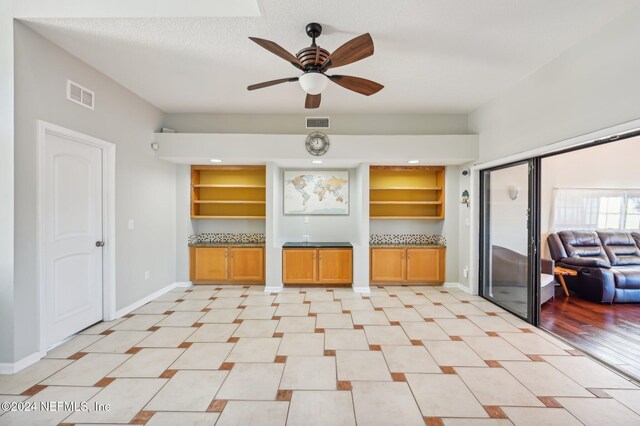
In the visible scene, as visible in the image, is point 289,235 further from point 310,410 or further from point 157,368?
point 310,410

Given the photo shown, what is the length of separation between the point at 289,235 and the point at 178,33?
3735 mm

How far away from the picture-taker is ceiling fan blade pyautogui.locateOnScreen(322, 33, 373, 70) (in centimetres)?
211

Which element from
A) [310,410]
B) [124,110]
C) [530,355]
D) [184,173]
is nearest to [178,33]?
[124,110]

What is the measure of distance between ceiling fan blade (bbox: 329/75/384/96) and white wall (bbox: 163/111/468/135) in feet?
6.83

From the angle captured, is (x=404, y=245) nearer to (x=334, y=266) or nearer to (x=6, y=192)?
(x=334, y=266)

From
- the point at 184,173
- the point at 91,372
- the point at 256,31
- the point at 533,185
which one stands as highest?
the point at 256,31

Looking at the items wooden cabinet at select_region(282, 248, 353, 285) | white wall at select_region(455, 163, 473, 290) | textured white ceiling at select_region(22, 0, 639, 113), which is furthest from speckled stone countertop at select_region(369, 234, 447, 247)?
textured white ceiling at select_region(22, 0, 639, 113)

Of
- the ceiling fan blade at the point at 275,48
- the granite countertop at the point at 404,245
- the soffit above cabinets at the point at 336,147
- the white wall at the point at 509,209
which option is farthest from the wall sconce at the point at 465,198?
the ceiling fan blade at the point at 275,48

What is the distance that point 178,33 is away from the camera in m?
2.65

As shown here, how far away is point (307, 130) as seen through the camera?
4.83 metres

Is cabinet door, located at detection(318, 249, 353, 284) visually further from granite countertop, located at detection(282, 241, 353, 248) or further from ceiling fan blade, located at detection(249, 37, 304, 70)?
ceiling fan blade, located at detection(249, 37, 304, 70)

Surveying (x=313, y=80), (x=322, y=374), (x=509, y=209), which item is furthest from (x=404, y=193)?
(x=322, y=374)

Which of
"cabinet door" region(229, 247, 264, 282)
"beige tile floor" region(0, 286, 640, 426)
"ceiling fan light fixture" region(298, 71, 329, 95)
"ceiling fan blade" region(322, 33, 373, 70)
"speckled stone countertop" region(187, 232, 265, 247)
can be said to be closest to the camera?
"beige tile floor" region(0, 286, 640, 426)

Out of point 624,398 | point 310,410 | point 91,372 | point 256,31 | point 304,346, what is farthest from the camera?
point 304,346
